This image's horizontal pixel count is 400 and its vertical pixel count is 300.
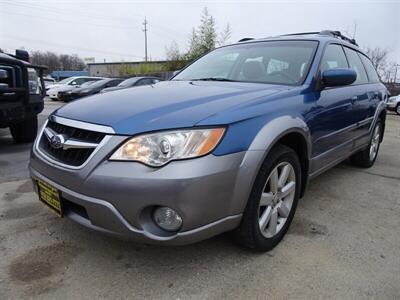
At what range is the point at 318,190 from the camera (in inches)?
152

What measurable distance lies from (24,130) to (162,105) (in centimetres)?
423

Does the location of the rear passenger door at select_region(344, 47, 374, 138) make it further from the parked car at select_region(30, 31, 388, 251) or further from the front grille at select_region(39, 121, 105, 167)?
the front grille at select_region(39, 121, 105, 167)

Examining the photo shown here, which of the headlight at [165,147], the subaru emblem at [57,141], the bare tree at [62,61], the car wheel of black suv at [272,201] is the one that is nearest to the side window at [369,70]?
the car wheel of black suv at [272,201]

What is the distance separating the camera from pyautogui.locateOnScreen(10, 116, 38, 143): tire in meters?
5.61

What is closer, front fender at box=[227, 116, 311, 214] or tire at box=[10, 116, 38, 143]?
front fender at box=[227, 116, 311, 214]

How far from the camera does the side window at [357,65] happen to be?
13.0 ft

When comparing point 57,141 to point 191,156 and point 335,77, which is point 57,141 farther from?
point 335,77

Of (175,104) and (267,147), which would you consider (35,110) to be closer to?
(175,104)

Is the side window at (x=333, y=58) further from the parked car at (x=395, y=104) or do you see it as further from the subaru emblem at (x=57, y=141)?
the parked car at (x=395, y=104)

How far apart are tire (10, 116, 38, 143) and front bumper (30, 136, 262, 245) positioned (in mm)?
3970

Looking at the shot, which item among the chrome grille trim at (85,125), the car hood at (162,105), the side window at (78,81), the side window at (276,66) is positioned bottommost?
the side window at (78,81)

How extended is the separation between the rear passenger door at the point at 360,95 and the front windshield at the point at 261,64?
Answer: 0.88 meters

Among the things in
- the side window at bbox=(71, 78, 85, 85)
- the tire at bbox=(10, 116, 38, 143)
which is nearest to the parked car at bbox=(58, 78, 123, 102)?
the side window at bbox=(71, 78, 85, 85)

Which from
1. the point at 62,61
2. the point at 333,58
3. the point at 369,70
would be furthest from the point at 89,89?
the point at 62,61
